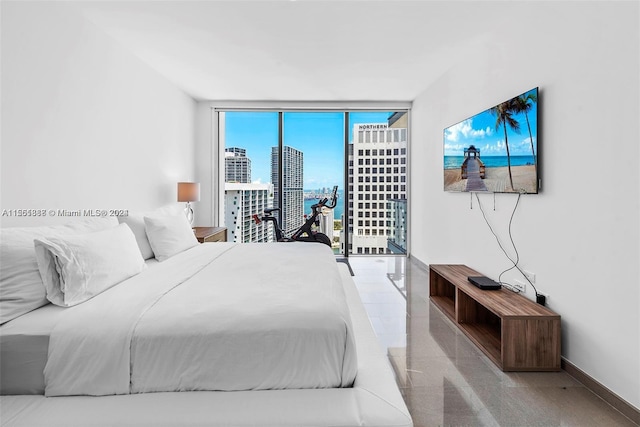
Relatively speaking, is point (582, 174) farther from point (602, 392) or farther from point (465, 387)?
point (465, 387)

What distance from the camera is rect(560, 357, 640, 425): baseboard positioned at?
1.78m

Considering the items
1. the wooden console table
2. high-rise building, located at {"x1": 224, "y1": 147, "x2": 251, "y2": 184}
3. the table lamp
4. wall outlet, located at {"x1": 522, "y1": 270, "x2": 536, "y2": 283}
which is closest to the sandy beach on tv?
wall outlet, located at {"x1": 522, "y1": 270, "x2": 536, "y2": 283}

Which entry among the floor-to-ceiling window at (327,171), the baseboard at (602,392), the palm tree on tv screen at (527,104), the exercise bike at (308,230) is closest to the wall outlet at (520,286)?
the baseboard at (602,392)

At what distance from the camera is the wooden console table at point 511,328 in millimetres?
2232

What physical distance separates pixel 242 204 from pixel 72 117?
3543 mm

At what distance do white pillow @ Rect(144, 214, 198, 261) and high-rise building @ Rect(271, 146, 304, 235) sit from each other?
287 cm

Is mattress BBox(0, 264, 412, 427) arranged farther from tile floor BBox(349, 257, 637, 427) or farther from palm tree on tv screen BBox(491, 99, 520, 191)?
palm tree on tv screen BBox(491, 99, 520, 191)

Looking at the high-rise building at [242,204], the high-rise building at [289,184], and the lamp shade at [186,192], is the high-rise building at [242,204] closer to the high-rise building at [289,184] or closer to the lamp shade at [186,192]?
the high-rise building at [289,184]

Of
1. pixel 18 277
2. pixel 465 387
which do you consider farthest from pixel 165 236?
pixel 465 387

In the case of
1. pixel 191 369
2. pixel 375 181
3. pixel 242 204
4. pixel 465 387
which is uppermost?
pixel 375 181

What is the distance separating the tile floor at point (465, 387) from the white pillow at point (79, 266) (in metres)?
1.86

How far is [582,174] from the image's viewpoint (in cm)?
215

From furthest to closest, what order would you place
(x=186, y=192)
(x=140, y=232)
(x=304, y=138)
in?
(x=304, y=138) → (x=186, y=192) → (x=140, y=232)

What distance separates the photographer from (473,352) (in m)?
2.54
